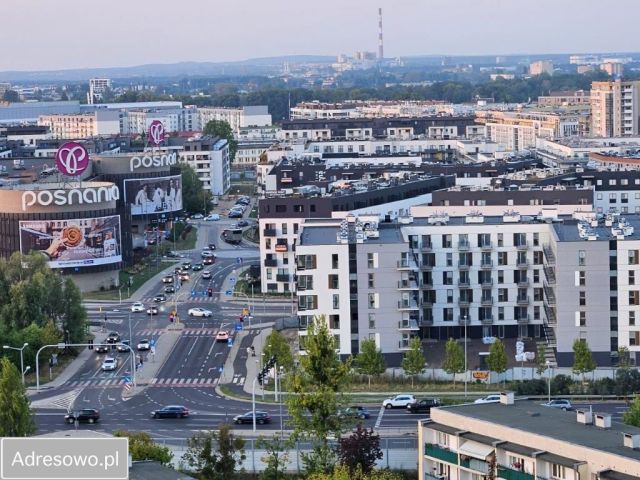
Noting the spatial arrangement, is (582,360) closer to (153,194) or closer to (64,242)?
(64,242)

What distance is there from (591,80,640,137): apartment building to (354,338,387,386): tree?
229 feet

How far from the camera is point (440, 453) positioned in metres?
26.5

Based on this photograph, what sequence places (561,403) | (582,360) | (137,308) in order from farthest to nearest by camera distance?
(137,308)
(582,360)
(561,403)

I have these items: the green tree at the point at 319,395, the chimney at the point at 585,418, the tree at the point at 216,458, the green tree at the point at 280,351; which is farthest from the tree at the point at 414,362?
the chimney at the point at 585,418

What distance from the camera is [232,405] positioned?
37875 mm

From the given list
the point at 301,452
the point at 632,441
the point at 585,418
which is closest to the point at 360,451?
the point at 301,452

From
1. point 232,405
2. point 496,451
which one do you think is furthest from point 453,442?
point 232,405

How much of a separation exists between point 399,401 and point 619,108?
74459mm

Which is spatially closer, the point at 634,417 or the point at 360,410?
the point at 634,417

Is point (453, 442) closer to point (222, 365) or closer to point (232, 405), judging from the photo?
point (232, 405)

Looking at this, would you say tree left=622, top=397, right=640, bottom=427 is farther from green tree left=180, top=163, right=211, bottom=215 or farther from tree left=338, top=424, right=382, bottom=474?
green tree left=180, top=163, right=211, bottom=215

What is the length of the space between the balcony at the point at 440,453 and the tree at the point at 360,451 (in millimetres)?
1673

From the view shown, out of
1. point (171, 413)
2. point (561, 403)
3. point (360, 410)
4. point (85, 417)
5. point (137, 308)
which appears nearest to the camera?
point (561, 403)

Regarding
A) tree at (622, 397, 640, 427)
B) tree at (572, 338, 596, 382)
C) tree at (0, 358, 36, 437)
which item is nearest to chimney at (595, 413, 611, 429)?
tree at (622, 397, 640, 427)
